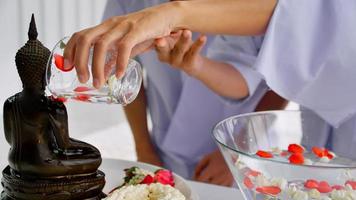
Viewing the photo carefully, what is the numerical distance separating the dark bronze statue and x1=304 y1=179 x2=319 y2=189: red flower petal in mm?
270

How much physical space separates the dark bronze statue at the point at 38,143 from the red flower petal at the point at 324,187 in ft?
0.94

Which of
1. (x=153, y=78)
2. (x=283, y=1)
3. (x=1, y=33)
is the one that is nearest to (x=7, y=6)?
(x=1, y=33)

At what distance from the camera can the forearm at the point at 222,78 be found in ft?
3.67

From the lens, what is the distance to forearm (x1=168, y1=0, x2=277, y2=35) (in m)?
0.80

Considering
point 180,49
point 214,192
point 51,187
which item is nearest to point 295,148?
point 214,192

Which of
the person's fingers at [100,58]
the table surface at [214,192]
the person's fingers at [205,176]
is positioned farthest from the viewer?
the person's fingers at [205,176]

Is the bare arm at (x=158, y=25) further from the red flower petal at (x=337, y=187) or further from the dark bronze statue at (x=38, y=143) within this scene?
the red flower petal at (x=337, y=187)

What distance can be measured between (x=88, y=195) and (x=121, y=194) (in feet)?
0.14

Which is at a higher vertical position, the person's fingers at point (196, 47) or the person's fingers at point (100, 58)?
the person's fingers at point (100, 58)

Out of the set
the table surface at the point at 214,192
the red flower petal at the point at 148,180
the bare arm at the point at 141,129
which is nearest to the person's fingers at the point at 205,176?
the bare arm at the point at 141,129

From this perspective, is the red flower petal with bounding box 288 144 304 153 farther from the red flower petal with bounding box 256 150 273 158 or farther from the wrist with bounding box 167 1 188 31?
the wrist with bounding box 167 1 188 31

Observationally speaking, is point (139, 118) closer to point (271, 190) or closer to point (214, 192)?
point (214, 192)

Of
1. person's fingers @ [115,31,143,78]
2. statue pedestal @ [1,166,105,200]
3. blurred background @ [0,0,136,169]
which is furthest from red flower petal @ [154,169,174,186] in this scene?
blurred background @ [0,0,136,169]

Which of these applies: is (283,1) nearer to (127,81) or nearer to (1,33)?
(127,81)
